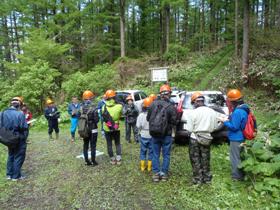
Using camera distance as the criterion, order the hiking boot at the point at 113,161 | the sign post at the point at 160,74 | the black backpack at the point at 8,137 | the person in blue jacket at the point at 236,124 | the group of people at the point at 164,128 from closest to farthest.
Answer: the person in blue jacket at the point at 236,124, the group of people at the point at 164,128, the black backpack at the point at 8,137, the hiking boot at the point at 113,161, the sign post at the point at 160,74

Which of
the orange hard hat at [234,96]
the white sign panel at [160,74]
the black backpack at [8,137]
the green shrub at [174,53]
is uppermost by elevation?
the green shrub at [174,53]

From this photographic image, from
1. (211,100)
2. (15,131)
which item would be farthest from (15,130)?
(211,100)

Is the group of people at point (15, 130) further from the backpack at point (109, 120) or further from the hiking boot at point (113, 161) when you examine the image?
the hiking boot at point (113, 161)

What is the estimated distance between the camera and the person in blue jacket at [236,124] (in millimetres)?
4492

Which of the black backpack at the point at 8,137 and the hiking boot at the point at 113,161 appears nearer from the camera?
the black backpack at the point at 8,137

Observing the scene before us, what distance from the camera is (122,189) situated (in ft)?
16.2

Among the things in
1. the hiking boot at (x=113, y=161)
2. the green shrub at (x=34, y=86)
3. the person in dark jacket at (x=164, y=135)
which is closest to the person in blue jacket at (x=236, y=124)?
the person in dark jacket at (x=164, y=135)

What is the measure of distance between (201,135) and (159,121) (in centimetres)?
91

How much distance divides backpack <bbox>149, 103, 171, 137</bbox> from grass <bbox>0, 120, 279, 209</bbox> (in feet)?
3.76

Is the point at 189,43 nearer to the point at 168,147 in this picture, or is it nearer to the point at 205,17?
the point at 205,17

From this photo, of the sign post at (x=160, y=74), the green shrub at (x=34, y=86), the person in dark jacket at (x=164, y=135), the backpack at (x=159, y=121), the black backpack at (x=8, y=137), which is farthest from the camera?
the green shrub at (x=34, y=86)

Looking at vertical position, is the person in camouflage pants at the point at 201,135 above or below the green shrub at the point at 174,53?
below

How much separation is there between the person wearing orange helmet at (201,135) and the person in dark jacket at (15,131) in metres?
3.93

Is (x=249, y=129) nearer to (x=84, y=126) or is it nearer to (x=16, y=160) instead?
(x=84, y=126)
